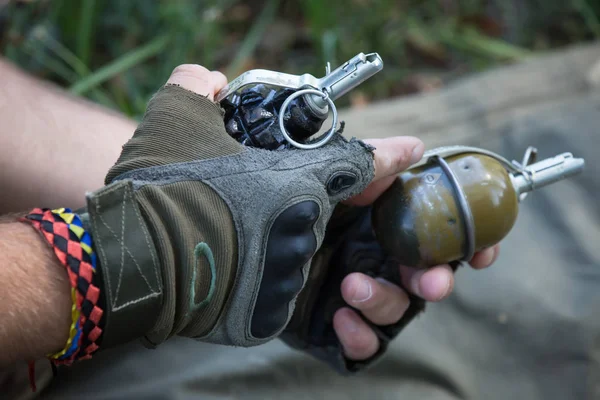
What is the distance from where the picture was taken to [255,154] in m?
0.90

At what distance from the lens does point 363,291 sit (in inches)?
45.3


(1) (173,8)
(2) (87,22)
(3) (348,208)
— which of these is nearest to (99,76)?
(2) (87,22)

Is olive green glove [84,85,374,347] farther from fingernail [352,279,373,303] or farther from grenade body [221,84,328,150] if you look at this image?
fingernail [352,279,373,303]

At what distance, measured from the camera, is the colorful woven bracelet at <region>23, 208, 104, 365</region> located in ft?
2.52

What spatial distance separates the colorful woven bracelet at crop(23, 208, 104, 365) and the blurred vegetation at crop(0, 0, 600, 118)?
144 centimetres

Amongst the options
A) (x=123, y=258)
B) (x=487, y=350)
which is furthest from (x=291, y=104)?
(x=487, y=350)

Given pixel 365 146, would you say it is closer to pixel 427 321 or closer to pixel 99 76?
pixel 427 321

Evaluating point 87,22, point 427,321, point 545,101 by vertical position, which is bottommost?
point 427,321

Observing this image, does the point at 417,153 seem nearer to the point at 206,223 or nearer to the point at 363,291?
the point at 363,291

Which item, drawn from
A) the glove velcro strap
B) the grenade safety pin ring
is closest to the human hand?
the grenade safety pin ring

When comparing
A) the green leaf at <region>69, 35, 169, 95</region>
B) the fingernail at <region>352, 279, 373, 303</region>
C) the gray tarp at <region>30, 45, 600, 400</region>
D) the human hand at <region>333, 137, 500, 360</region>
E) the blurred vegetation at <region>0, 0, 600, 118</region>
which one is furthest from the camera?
the blurred vegetation at <region>0, 0, 600, 118</region>

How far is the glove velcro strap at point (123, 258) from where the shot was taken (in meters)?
0.77

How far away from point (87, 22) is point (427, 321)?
148cm

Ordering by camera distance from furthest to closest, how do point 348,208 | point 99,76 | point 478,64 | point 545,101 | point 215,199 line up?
point 478,64 → point 99,76 → point 545,101 → point 348,208 → point 215,199
